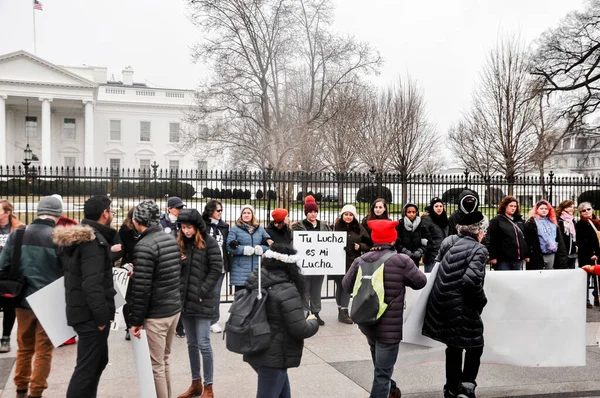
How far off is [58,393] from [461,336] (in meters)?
3.91

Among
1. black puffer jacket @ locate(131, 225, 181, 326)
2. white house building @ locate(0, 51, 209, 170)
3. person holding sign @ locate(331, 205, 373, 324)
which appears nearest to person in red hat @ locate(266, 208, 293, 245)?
person holding sign @ locate(331, 205, 373, 324)

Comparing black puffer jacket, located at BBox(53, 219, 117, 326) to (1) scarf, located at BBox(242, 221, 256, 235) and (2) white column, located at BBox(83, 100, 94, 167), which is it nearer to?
(1) scarf, located at BBox(242, 221, 256, 235)

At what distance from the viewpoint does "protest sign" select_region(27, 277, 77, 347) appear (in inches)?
185

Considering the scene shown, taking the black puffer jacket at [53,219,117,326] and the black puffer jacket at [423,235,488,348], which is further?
the black puffer jacket at [423,235,488,348]

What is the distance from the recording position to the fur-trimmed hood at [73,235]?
447 cm

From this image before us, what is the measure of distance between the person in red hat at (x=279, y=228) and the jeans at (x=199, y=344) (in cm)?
294

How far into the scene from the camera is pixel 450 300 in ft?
16.6

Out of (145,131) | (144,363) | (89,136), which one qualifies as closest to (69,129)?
(89,136)

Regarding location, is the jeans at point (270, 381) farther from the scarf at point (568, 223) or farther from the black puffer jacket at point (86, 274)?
the scarf at point (568, 223)

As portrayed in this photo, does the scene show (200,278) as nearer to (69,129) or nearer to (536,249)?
(536,249)

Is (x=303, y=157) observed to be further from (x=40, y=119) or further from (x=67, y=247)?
(x=40, y=119)

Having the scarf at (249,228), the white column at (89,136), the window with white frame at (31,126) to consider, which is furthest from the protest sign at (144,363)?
the window with white frame at (31,126)

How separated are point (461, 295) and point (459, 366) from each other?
740 mm

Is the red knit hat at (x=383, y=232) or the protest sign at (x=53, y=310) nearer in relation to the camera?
the protest sign at (x=53, y=310)
